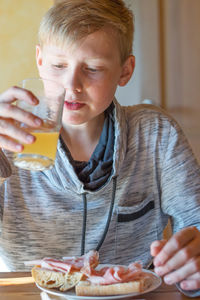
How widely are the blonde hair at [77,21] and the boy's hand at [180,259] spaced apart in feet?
2.30

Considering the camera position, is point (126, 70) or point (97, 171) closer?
point (97, 171)

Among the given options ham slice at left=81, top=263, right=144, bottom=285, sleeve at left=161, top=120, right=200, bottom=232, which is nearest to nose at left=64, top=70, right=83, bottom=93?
sleeve at left=161, top=120, right=200, bottom=232

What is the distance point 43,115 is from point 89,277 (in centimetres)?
40

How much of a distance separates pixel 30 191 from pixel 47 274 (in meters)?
0.53

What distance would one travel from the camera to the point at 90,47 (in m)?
1.41

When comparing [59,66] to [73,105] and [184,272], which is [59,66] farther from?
[184,272]

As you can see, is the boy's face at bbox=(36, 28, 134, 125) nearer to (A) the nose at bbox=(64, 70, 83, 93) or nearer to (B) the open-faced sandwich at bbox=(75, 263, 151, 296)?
(A) the nose at bbox=(64, 70, 83, 93)

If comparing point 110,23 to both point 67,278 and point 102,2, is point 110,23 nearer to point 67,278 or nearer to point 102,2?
point 102,2

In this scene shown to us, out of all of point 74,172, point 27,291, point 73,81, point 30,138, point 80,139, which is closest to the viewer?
point 30,138

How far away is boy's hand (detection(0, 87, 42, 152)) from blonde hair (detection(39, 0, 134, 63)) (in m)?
0.40

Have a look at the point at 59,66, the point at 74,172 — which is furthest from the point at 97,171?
the point at 59,66

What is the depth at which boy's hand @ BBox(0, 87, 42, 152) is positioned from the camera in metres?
1.02

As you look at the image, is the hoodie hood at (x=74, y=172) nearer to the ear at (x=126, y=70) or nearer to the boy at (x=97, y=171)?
the boy at (x=97, y=171)

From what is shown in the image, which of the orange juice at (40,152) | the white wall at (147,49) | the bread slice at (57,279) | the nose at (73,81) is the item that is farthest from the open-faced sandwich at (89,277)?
the white wall at (147,49)
